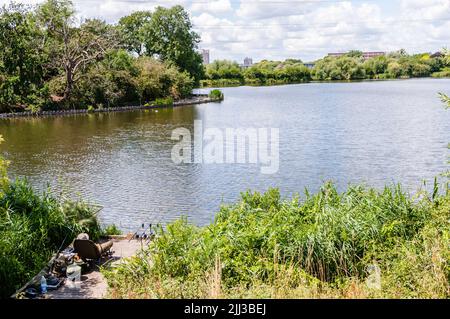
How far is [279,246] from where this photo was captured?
8484 mm

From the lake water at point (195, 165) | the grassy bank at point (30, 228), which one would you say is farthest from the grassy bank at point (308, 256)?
the lake water at point (195, 165)

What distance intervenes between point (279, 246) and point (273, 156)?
1640cm

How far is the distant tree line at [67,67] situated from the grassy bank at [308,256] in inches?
1498

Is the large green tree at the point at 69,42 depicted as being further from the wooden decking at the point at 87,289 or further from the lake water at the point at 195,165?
the wooden decking at the point at 87,289

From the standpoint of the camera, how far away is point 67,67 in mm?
46312

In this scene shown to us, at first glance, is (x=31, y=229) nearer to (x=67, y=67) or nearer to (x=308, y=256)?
(x=308, y=256)

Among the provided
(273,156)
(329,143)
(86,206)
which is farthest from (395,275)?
(329,143)

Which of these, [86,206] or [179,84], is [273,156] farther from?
[179,84]

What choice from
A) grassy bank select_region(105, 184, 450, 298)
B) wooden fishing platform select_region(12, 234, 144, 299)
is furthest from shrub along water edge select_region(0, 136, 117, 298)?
grassy bank select_region(105, 184, 450, 298)

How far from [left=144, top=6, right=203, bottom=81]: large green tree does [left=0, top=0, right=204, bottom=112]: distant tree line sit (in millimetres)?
1733

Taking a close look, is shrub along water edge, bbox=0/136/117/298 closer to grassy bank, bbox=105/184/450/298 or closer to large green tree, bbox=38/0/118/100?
grassy bank, bbox=105/184/450/298

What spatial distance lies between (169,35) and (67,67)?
746 inches

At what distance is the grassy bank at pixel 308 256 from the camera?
21.9 feet

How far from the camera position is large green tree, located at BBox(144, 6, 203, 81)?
2429 inches
